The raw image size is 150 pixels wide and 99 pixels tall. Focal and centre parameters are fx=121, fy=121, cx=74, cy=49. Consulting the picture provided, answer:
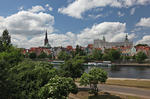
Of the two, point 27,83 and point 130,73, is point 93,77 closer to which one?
point 27,83

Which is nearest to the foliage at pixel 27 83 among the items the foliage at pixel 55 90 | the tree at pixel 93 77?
the foliage at pixel 55 90

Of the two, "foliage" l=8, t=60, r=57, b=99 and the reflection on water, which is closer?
"foliage" l=8, t=60, r=57, b=99

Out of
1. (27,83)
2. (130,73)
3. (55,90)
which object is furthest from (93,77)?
(130,73)

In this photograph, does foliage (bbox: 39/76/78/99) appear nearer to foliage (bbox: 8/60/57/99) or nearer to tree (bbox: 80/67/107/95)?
foliage (bbox: 8/60/57/99)

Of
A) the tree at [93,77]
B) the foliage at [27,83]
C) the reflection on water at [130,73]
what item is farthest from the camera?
the reflection on water at [130,73]

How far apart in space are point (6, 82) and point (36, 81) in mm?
3198

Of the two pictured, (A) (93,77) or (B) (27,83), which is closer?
(B) (27,83)

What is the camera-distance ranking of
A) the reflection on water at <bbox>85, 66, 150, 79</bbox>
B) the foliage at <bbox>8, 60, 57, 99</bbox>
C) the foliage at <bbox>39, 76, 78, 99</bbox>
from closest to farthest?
1. the foliage at <bbox>39, 76, 78, 99</bbox>
2. the foliage at <bbox>8, 60, 57, 99</bbox>
3. the reflection on water at <bbox>85, 66, 150, 79</bbox>

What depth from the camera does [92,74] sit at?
59.5 feet

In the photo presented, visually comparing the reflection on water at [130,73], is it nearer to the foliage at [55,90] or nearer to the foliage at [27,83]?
the foliage at [27,83]

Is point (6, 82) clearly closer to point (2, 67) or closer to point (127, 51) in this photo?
point (2, 67)

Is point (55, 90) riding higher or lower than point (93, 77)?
higher

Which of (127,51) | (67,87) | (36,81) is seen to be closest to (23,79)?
(36,81)

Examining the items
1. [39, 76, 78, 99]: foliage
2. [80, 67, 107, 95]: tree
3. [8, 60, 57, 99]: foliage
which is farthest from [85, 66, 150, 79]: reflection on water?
[39, 76, 78, 99]: foliage
